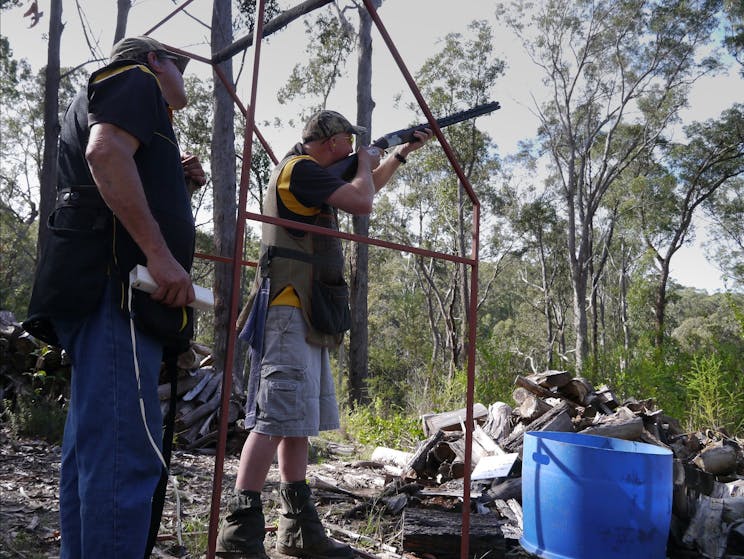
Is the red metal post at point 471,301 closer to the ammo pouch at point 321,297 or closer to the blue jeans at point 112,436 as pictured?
the ammo pouch at point 321,297

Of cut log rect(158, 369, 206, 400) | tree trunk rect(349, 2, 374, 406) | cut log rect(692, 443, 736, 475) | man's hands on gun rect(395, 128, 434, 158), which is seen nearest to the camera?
man's hands on gun rect(395, 128, 434, 158)

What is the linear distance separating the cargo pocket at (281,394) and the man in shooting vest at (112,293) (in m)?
0.66

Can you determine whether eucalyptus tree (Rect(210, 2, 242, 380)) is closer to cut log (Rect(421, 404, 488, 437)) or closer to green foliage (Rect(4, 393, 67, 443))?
green foliage (Rect(4, 393, 67, 443))

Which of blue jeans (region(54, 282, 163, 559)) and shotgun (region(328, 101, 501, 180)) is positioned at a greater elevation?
shotgun (region(328, 101, 501, 180))

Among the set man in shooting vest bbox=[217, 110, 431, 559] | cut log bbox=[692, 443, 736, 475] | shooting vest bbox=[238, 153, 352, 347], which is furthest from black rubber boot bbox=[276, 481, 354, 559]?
cut log bbox=[692, 443, 736, 475]

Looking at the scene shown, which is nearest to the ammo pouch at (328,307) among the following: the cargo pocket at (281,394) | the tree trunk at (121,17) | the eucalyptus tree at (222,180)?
the cargo pocket at (281,394)

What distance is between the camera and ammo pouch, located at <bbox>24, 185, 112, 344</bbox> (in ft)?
4.53

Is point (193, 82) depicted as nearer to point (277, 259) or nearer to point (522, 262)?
point (522, 262)

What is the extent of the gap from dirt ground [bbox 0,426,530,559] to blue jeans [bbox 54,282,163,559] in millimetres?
472

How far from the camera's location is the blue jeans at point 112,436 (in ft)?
4.30

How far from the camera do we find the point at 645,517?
2.38 metres

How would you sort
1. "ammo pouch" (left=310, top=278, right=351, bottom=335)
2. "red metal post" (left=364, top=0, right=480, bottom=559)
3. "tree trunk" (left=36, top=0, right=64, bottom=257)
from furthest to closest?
"tree trunk" (left=36, top=0, right=64, bottom=257), "ammo pouch" (left=310, top=278, right=351, bottom=335), "red metal post" (left=364, top=0, right=480, bottom=559)

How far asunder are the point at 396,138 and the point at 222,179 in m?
5.57

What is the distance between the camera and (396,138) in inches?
105
